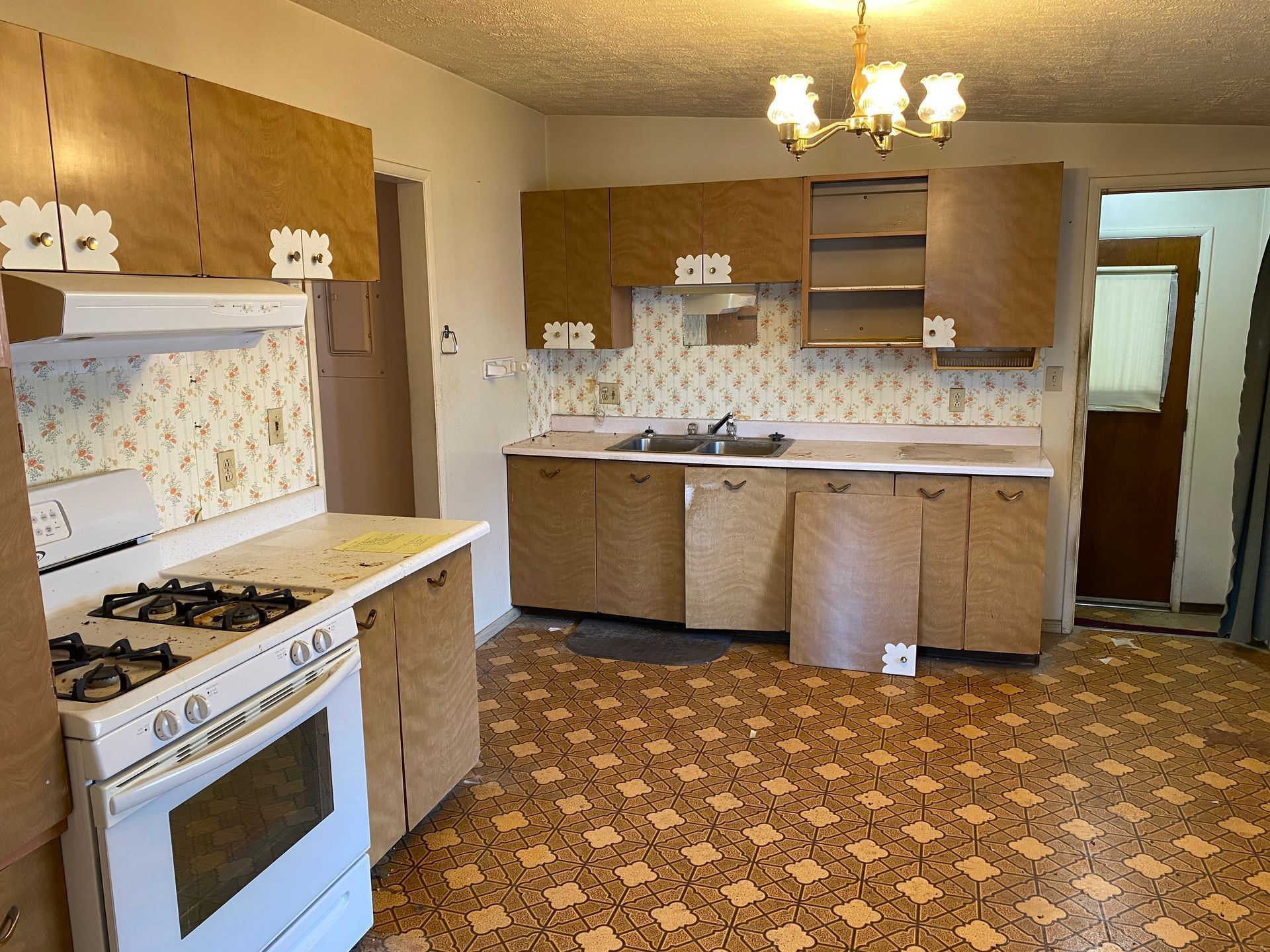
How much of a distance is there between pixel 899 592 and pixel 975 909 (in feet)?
5.54

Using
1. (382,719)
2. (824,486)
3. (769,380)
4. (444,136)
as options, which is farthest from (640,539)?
(382,719)

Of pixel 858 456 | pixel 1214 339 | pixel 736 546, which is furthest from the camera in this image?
pixel 1214 339

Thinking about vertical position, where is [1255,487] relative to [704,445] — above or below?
below

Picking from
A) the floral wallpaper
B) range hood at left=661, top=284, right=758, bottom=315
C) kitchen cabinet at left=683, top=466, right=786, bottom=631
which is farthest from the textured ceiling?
kitchen cabinet at left=683, top=466, right=786, bottom=631

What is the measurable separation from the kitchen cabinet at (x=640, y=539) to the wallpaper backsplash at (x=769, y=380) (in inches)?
25.2

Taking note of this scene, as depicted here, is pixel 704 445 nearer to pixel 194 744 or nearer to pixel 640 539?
pixel 640 539

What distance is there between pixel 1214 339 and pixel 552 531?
143 inches

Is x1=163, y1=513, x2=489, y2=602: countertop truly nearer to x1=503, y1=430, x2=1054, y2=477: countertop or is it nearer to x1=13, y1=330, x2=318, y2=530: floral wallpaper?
x1=13, y1=330, x2=318, y2=530: floral wallpaper

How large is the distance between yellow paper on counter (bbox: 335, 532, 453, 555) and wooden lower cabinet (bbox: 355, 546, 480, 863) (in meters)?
0.07

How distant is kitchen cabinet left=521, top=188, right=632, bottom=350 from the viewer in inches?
179

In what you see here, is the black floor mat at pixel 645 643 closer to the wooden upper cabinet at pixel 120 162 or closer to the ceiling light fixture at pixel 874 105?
the ceiling light fixture at pixel 874 105

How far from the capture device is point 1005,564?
3.94m

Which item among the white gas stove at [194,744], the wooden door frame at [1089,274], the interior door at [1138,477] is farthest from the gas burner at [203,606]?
the interior door at [1138,477]

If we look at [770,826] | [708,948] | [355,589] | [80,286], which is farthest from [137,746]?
[770,826]
